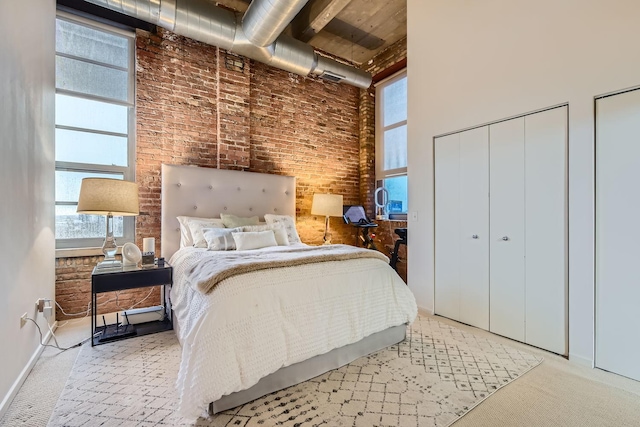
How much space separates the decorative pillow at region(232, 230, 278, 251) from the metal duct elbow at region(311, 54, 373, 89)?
2.61m

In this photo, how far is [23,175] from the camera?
6.68 feet

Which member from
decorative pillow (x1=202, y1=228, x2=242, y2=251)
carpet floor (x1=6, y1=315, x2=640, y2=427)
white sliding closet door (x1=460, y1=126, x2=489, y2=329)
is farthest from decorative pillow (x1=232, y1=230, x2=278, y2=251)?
white sliding closet door (x1=460, y1=126, x2=489, y2=329)

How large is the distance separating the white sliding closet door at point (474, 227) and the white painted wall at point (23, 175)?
3599mm

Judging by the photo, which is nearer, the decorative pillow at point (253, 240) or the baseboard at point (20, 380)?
the baseboard at point (20, 380)

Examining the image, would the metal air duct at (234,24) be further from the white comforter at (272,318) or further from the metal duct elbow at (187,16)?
the white comforter at (272,318)

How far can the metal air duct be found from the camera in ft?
9.45

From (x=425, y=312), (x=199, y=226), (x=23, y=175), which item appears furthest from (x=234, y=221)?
(x=425, y=312)

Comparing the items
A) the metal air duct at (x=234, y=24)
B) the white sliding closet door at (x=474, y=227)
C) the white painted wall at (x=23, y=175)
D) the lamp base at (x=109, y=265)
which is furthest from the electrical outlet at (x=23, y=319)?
the white sliding closet door at (x=474, y=227)

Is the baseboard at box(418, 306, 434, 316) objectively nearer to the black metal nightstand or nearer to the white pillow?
the white pillow

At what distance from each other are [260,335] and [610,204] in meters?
2.63

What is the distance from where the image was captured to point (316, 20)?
3877 millimetres

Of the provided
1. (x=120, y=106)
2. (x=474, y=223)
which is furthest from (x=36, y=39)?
(x=474, y=223)

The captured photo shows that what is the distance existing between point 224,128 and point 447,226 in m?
3.05

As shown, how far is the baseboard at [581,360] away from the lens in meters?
2.21
